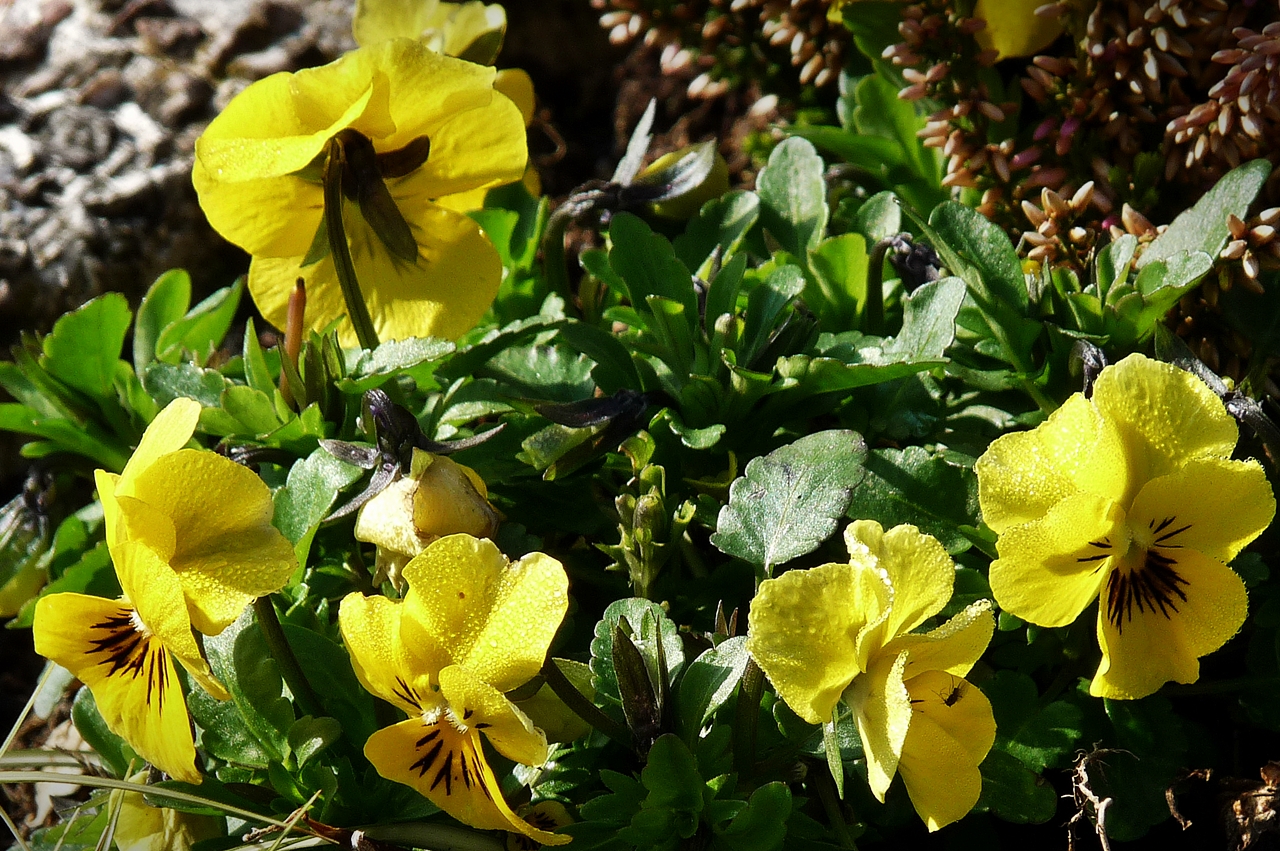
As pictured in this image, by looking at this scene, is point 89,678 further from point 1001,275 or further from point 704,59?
point 704,59

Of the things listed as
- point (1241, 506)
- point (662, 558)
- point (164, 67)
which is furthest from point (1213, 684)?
Answer: point (164, 67)

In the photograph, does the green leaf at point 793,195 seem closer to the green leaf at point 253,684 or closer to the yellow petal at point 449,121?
the yellow petal at point 449,121

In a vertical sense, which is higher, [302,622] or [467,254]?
[467,254]

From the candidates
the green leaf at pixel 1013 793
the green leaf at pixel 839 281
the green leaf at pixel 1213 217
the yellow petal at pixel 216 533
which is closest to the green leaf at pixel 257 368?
the yellow petal at pixel 216 533

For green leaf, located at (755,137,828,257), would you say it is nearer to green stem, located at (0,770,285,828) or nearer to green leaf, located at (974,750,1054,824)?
green leaf, located at (974,750,1054,824)

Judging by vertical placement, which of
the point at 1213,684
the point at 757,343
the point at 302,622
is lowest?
the point at 1213,684
